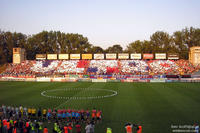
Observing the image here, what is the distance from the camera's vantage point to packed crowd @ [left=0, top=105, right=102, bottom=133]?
14039 mm

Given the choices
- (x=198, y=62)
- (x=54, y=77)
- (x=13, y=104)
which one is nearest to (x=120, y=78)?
Answer: (x=54, y=77)

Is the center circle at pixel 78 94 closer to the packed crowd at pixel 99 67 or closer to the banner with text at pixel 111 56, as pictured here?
the packed crowd at pixel 99 67

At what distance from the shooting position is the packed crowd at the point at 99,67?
195ft

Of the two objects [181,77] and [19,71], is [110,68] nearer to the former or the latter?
[181,77]

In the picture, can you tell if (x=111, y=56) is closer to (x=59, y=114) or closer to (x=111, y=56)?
(x=111, y=56)

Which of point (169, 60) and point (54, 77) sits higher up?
point (169, 60)

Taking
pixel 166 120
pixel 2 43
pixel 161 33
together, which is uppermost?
pixel 161 33

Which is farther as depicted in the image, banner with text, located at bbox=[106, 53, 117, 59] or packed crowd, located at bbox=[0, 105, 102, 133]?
banner with text, located at bbox=[106, 53, 117, 59]

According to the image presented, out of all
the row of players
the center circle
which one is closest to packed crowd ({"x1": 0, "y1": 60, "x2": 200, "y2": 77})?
the center circle

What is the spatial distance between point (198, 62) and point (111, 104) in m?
55.4

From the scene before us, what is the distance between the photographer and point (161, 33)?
316ft

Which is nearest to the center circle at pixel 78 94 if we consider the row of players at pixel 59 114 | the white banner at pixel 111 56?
the row of players at pixel 59 114

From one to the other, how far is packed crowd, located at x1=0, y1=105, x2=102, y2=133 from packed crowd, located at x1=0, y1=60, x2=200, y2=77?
40.2m

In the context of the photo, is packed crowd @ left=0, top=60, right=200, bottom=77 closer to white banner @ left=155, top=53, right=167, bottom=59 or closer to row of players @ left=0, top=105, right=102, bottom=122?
white banner @ left=155, top=53, right=167, bottom=59
